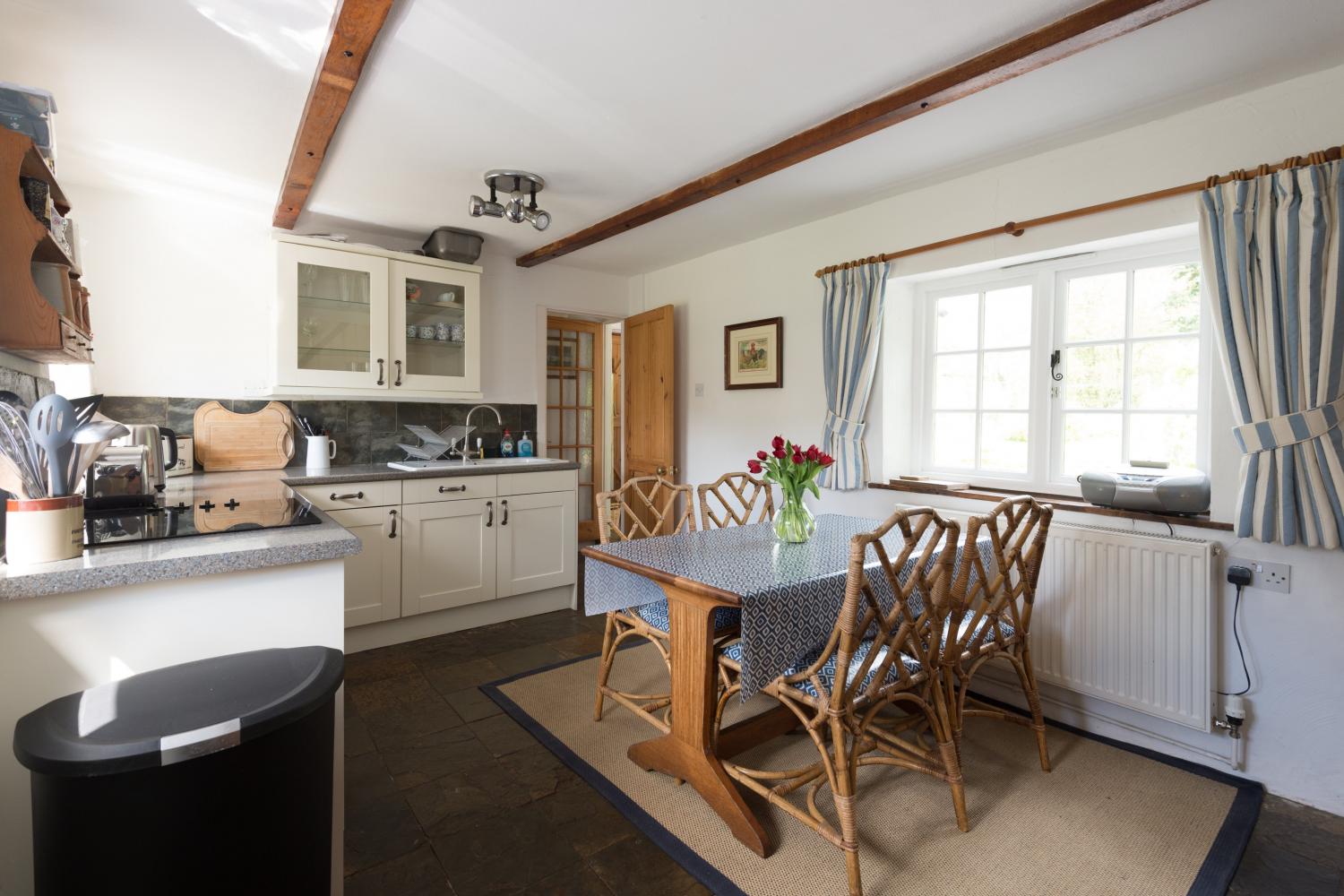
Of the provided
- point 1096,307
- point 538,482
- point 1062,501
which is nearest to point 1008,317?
point 1096,307

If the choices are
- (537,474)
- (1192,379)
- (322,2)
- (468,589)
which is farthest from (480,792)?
(1192,379)

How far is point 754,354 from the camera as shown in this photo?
384 cm

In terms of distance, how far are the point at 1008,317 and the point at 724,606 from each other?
2065 millimetres

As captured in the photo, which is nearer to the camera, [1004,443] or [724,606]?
[724,606]

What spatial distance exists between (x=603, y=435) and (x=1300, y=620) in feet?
14.6

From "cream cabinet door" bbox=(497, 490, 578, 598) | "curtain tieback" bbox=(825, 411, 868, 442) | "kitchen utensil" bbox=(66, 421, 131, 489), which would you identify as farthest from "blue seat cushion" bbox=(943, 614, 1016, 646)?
"cream cabinet door" bbox=(497, 490, 578, 598)

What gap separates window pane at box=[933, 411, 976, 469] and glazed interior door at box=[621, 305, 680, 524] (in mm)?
1740

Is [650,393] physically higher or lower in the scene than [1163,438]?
higher

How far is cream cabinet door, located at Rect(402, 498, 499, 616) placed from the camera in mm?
3232

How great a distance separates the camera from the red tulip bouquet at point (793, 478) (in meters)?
2.19

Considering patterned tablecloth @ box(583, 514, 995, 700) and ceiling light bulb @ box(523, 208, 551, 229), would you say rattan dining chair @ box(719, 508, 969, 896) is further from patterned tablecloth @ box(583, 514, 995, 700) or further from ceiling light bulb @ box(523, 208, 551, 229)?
ceiling light bulb @ box(523, 208, 551, 229)

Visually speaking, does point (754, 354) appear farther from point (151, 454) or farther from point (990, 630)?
point (151, 454)

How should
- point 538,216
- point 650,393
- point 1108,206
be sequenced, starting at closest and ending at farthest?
point 1108,206 < point 538,216 < point 650,393

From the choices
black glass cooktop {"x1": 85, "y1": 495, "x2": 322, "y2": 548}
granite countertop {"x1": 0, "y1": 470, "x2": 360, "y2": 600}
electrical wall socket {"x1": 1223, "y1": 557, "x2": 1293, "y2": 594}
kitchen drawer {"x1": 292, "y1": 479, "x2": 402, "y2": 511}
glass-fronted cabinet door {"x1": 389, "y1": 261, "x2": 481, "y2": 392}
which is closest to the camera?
granite countertop {"x1": 0, "y1": 470, "x2": 360, "y2": 600}
